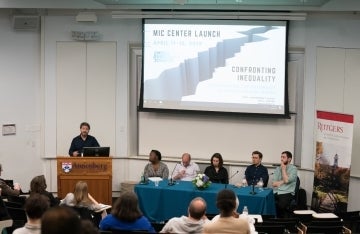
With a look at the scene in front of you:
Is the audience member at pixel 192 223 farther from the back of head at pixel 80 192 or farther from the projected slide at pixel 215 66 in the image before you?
the projected slide at pixel 215 66

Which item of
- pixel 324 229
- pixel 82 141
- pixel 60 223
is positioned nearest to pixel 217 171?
pixel 82 141

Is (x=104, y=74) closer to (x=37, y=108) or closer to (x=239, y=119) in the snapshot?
(x=37, y=108)

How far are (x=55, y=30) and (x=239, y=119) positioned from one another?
11.9 ft

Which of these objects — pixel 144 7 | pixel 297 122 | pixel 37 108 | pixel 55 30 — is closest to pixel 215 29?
pixel 144 7

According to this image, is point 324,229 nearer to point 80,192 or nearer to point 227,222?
point 227,222

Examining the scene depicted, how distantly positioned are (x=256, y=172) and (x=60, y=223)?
6968mm

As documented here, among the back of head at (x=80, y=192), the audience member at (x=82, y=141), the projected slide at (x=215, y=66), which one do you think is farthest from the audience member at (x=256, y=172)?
the back of head at (x=80, y=192)

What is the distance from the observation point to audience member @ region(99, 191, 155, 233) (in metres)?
4.62

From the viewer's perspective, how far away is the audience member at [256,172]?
895 cm

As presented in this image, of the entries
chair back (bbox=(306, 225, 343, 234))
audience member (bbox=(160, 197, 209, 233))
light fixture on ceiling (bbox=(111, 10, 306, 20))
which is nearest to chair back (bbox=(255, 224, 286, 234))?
chair back (bbox=(306, 225, 343, 234))

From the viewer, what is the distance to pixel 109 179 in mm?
9023

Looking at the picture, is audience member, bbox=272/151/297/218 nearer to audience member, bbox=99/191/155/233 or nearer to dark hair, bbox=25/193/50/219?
audience member, bbox=99/191/155/233

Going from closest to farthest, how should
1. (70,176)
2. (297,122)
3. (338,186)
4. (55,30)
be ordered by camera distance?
1. (338,186)
2. (70,176)
3. (297,122)
4. (55,30)

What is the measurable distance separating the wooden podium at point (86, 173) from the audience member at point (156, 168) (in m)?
0.63
